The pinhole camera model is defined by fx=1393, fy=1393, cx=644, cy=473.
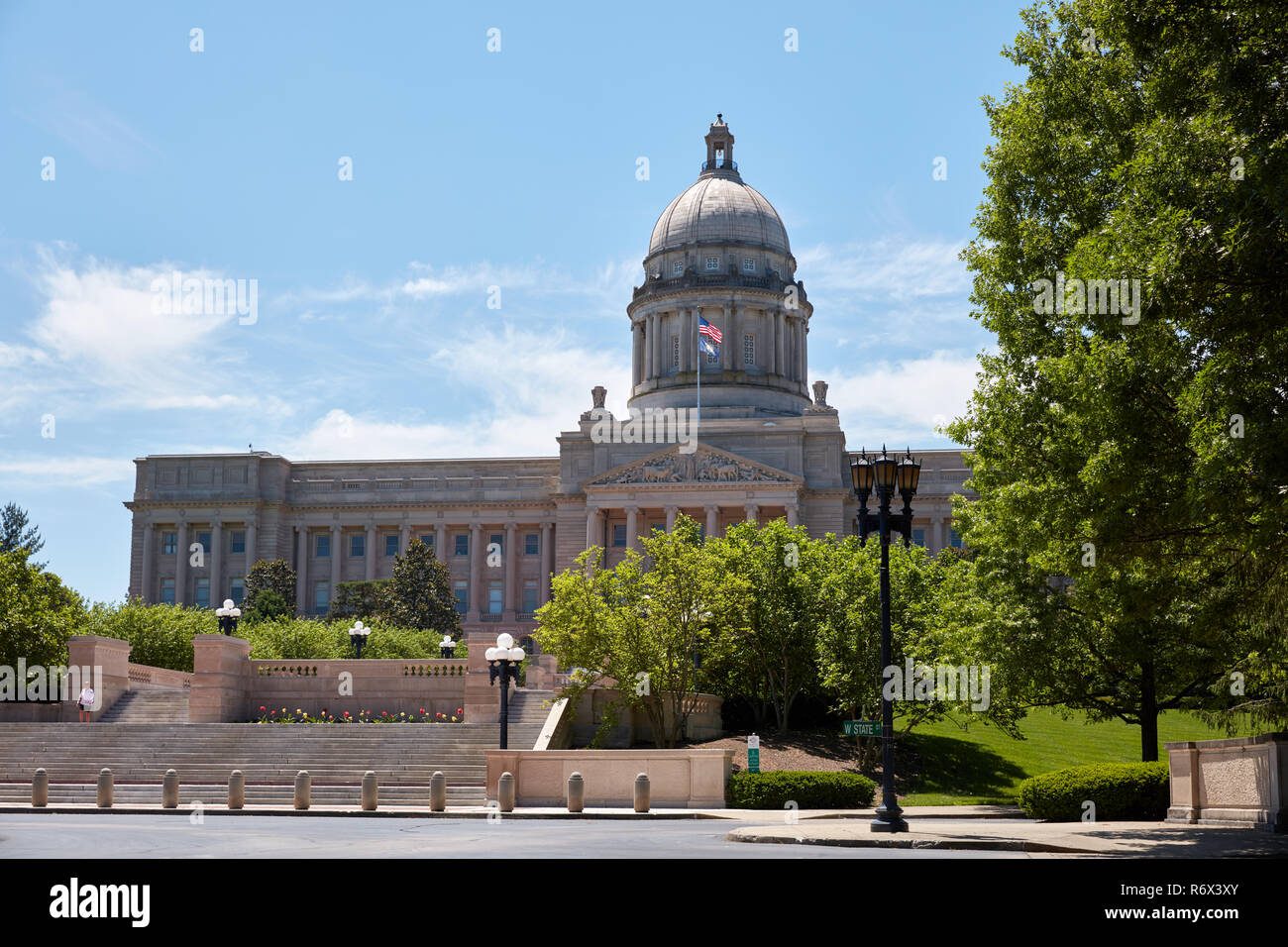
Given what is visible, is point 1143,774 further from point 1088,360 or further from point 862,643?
point 862,643

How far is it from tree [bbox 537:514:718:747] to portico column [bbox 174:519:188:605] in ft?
238

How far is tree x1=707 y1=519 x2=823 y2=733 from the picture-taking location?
47.2 meters

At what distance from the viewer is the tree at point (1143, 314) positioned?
16.8m

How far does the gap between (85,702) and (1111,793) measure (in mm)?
31035

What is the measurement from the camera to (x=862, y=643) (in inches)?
1686

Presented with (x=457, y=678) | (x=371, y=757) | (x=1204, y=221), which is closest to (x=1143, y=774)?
(x=1204, y=221)

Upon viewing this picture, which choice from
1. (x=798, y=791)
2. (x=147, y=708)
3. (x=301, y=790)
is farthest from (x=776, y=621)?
(x=301, y=790)

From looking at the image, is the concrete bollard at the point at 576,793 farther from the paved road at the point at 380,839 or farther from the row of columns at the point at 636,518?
the row of columns at the point at 636,518

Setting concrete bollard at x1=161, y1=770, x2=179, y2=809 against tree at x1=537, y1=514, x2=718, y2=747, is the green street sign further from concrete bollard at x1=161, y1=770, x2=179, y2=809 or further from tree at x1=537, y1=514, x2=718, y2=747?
tree at x1=537, y1=514, x2=718, y2=747

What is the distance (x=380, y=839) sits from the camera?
20.8 meters

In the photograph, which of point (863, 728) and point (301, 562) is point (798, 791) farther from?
point (301, 562)

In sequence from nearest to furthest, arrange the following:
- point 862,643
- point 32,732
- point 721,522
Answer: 1. point 32,732
2. point 862,643
3. point 721,522

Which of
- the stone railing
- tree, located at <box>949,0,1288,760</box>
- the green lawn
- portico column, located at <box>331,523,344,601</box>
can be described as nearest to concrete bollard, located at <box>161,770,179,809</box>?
the stone railing

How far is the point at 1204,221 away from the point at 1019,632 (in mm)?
16048
